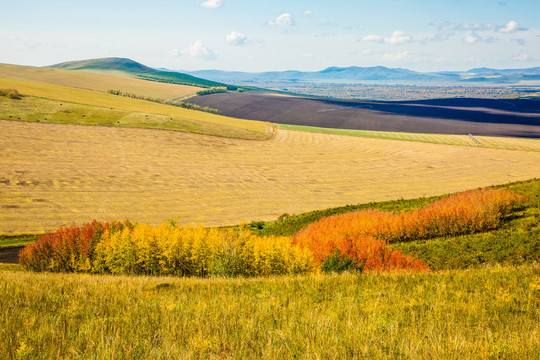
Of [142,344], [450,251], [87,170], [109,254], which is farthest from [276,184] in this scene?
[142,344]

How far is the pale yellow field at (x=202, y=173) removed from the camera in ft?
220

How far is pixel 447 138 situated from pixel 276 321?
15645cm

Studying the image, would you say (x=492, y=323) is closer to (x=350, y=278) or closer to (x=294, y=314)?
(x=294, y=314)

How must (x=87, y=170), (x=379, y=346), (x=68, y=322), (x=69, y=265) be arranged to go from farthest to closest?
(x=87, y=170) < (x=69, y=265) < (x=68, y=322) < (x=379, y=346)

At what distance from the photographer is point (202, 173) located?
301 ft

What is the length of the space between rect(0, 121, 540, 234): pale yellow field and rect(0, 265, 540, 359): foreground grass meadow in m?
54.0

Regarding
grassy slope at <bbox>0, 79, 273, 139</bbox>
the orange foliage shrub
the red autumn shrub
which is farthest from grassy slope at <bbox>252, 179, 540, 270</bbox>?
grassy slope at <bbox>0, 79, 273, 139</bbox>

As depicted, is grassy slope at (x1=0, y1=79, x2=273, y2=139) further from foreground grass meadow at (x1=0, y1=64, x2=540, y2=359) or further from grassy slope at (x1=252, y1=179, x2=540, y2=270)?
grassy slope at (x1=252, y1=179, x2=540, y2=270)

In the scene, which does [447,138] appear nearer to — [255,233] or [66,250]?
[255,233]

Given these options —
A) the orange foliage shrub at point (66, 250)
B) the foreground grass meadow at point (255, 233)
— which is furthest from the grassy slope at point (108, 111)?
the orange foliage shrub at point (66, 250)

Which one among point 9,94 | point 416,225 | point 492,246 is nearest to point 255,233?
point 416,225

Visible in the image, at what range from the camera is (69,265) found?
1781 inches

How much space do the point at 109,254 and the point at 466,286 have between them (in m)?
39.3

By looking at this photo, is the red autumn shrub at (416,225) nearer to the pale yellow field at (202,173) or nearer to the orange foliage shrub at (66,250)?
the orange foliage shrub at (66,250)
